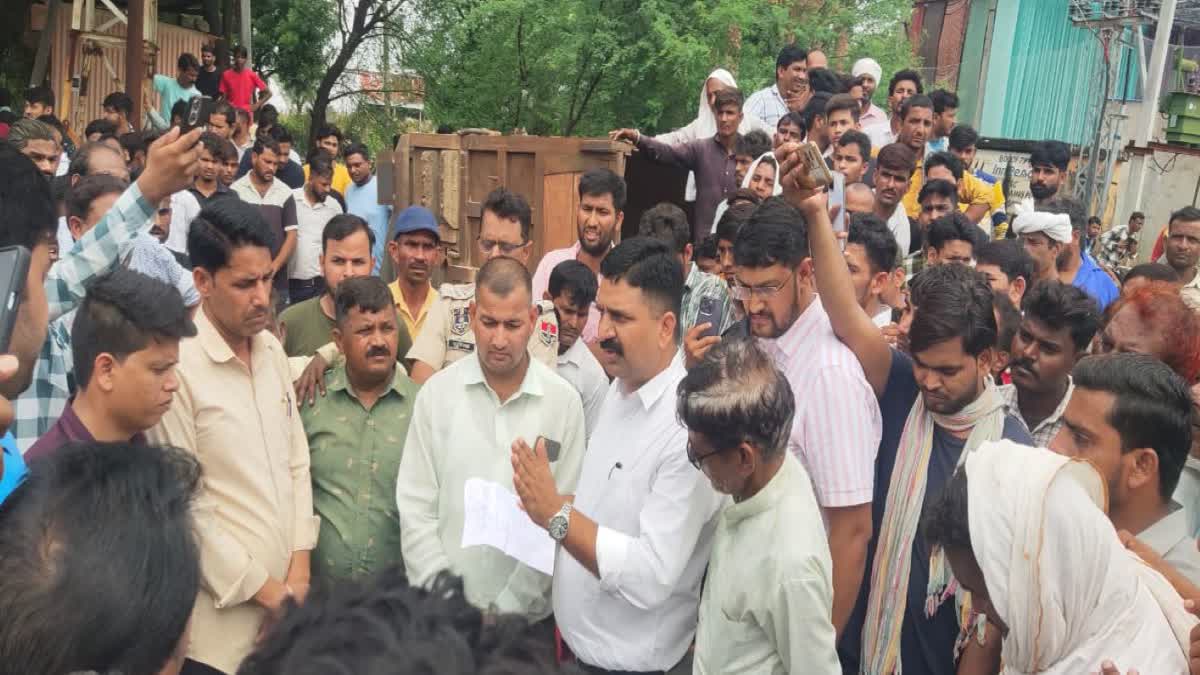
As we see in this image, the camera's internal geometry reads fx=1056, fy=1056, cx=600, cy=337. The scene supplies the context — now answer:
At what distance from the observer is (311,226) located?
8.21 m

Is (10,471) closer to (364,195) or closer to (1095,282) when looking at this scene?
(1095,282)

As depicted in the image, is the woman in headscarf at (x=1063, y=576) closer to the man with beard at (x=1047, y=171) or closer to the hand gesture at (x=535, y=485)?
the hand gesture at (x=535, y=485)

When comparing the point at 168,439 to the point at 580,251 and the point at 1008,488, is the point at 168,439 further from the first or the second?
the point at 580,251

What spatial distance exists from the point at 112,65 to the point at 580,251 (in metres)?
12.8

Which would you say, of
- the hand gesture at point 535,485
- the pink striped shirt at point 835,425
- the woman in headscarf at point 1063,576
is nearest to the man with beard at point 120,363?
the hand gesture at point 535,485

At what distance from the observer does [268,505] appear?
317 cm

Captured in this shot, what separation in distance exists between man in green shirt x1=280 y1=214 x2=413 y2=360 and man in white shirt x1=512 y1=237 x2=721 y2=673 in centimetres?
144

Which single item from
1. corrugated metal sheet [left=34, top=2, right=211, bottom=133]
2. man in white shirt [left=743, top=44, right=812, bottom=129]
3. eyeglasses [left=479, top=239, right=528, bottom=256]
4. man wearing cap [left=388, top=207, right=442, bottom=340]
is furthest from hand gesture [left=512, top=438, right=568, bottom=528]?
corrugated metal sheet [left=34, top=2, right=211, bottom=133]

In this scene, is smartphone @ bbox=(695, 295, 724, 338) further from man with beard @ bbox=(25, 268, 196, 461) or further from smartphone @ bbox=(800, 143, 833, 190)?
man with beard @ bbox=(25, 268, 196, 461)

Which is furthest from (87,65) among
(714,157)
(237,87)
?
(714,157)

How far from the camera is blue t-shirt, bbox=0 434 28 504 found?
1.89 metres

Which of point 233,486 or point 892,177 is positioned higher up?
point 892,177

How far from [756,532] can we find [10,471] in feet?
5.30

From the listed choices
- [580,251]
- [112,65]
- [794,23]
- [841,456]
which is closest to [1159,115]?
[794,23]
